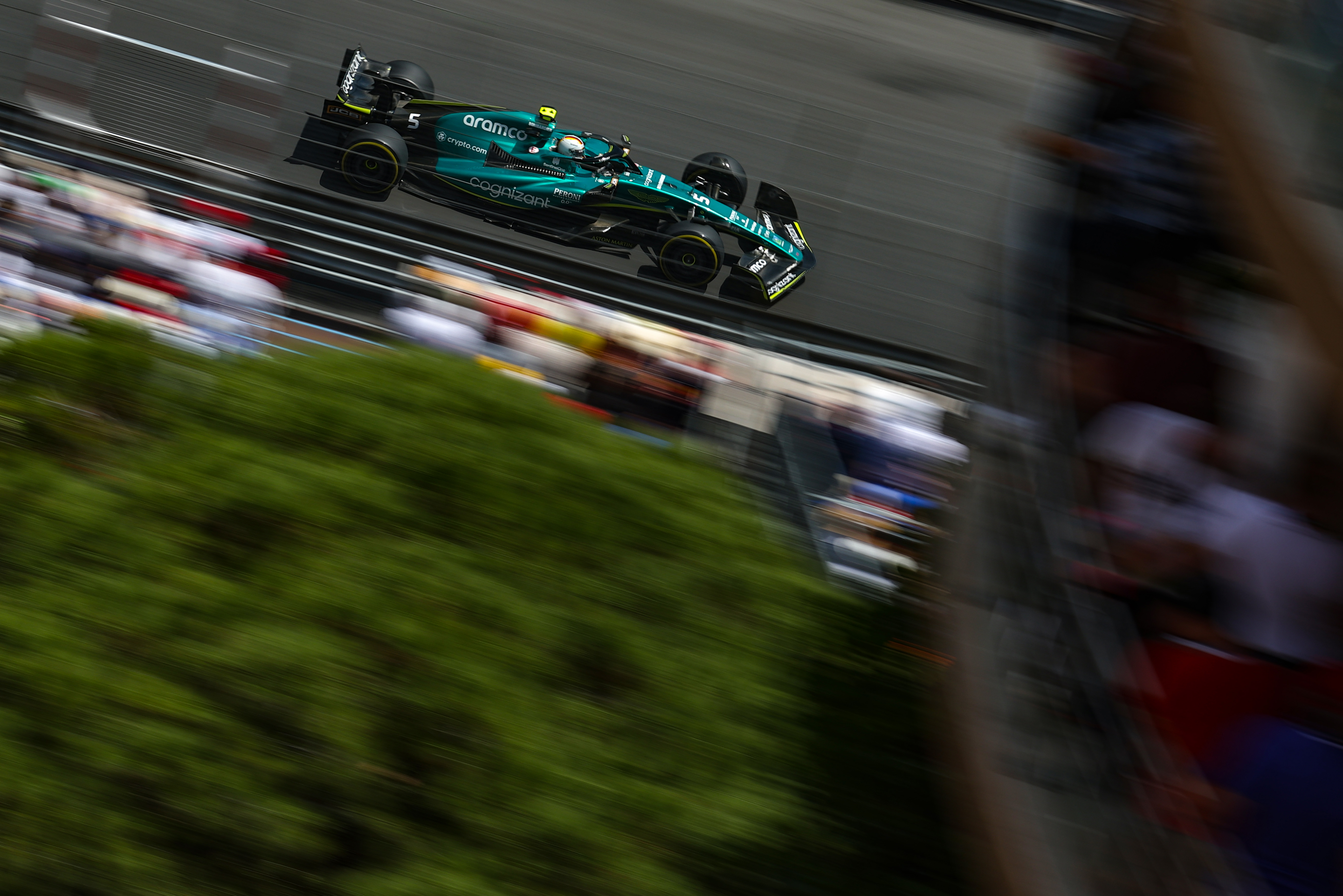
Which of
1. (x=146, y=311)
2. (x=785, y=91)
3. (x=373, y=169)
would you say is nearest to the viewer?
(x=146, y=311)

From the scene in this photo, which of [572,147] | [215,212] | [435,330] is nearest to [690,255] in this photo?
[572,147]

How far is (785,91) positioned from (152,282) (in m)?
10.5

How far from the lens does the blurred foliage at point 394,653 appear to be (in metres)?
1.82

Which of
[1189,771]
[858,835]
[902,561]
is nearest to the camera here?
[1189,771]

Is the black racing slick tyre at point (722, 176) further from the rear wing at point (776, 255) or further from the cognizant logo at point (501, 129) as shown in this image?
the cognizant logo at point (501, 129)

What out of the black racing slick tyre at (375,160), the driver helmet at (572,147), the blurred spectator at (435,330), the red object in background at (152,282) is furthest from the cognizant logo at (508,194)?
the red object in background at (152,282)

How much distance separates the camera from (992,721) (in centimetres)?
231

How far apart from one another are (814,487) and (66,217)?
4.74 meters

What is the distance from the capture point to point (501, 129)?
1098 centimetres

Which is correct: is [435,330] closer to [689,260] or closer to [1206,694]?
[689,260]

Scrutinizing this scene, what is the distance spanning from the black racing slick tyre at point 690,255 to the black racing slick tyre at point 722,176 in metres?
0.40

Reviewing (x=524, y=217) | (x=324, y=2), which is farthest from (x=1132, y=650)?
(x=324, y=2)

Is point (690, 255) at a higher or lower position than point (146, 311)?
higher

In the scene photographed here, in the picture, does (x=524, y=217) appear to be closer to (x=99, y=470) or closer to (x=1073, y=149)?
(x=1073, y=149)
